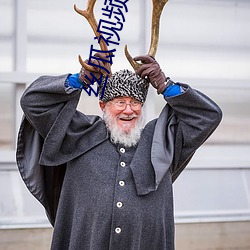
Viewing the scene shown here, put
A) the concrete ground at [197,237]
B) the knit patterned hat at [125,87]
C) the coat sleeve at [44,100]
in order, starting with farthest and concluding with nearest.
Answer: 1. the concrete ground at [197,237]
2. the knit patterned hat at [125,87]
3. the coat sleeve at [44,100]

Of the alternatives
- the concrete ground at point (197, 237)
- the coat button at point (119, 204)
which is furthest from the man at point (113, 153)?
the concrete ground at point (197, 237)

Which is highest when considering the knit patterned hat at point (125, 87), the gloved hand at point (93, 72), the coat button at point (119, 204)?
the gloved hand at point (93, 72)

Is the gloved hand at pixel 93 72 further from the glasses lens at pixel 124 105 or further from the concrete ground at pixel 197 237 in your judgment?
the concrete ground at pixel 197 237

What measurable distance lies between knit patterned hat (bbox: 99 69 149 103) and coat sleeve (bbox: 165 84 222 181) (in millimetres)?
121

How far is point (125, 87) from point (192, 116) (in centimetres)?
29

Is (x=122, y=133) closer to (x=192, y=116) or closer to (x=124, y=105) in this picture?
(x=124, y=105)

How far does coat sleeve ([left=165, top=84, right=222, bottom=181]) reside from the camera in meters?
2.24

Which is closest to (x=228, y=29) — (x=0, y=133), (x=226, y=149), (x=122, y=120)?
(x=226, y=149)

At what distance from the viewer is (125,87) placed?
7.49 ft

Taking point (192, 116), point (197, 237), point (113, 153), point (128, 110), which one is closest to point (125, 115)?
point (128, 110)

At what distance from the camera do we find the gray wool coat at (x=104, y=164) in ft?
7.21

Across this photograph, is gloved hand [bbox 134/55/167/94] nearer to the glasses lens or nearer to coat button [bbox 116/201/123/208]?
the glasses lens

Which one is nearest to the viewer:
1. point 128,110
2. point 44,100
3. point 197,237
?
point 44,100

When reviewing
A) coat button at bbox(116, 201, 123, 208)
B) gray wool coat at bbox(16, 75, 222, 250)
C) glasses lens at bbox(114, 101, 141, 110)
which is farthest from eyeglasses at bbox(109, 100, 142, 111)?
coat button at bbox(116, 201, 123, 208)
